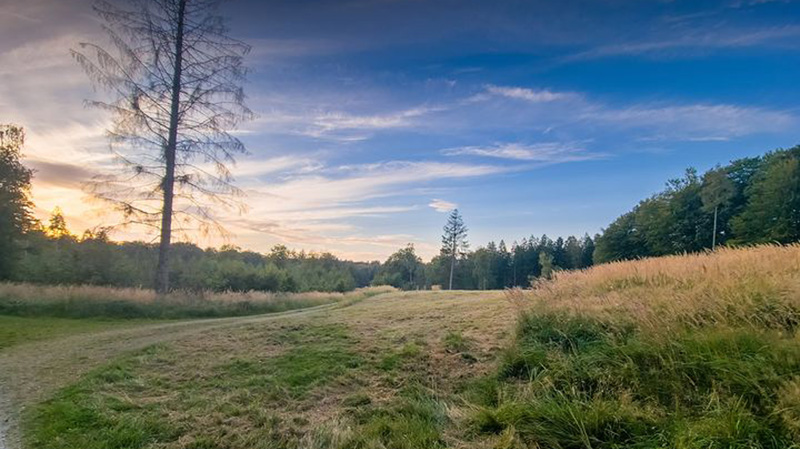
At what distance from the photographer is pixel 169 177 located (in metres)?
16.0

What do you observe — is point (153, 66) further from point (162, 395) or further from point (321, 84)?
point (162, 395)

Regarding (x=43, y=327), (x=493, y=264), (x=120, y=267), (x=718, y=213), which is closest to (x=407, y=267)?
(x=493, y=264)

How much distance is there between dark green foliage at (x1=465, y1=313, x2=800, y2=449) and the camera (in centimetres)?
284

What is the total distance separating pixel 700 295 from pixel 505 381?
257cm

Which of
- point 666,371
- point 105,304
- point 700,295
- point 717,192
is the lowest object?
point 105,304

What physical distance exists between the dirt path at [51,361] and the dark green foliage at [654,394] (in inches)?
220

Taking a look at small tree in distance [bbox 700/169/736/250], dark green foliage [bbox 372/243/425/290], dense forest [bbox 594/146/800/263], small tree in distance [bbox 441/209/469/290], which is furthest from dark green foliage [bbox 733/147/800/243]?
dark green foliage [bbox 372/243/425/290]

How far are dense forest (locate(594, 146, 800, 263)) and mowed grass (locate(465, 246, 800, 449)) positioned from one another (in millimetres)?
38743

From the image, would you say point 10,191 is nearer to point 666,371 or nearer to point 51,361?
point 51,361

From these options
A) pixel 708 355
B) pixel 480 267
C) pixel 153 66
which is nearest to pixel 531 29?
pixel 708 355

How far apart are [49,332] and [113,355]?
514 cm

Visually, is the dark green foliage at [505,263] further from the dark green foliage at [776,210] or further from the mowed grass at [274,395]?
the mowed grass at [274,395]

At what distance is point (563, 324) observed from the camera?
5.59 m

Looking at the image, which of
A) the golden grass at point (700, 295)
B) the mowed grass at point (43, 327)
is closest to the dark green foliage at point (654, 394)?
the golden grass at point (700, 295)
